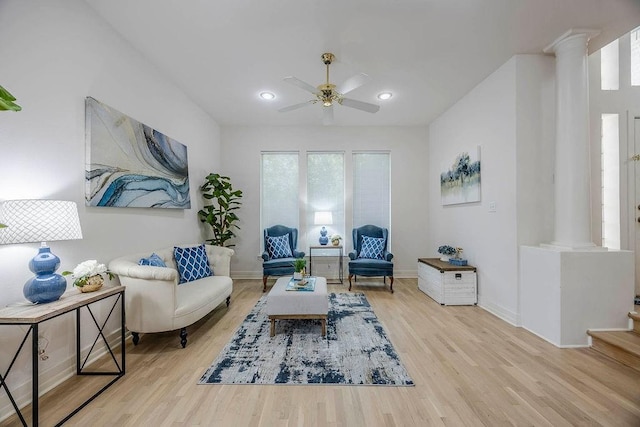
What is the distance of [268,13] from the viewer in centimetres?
232

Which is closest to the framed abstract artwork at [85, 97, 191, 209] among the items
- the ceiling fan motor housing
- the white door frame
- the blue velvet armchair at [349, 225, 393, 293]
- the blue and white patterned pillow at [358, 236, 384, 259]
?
the ceiling fan motor housing

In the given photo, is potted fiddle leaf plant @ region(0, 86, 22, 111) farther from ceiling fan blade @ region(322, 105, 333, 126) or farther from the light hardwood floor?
ceiling fan blade @ region(322, 105, 333, 126)

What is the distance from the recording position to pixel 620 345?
2176mm

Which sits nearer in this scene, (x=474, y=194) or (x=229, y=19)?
(x=229, y=19)

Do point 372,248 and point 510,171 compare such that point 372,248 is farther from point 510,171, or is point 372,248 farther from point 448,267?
point 510,171

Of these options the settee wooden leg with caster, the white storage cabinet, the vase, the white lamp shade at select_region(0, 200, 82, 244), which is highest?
the white lamp shade at select_region(0, 200, 82, 244)

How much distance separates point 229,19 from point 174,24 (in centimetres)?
53

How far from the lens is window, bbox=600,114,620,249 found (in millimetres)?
3229

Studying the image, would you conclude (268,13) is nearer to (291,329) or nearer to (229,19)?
(229,19)

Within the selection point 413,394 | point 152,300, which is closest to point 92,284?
point 152,300

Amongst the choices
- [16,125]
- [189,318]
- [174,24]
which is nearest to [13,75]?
[16,125]

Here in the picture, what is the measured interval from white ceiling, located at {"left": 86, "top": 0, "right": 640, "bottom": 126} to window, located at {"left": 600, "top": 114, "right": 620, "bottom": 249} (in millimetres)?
1101

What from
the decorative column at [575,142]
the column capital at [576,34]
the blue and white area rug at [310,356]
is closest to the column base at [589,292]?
the decorative column at [575,142]

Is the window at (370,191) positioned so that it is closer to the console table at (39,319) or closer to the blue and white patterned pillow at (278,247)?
the blue and white patterned pillow at (278,247)
